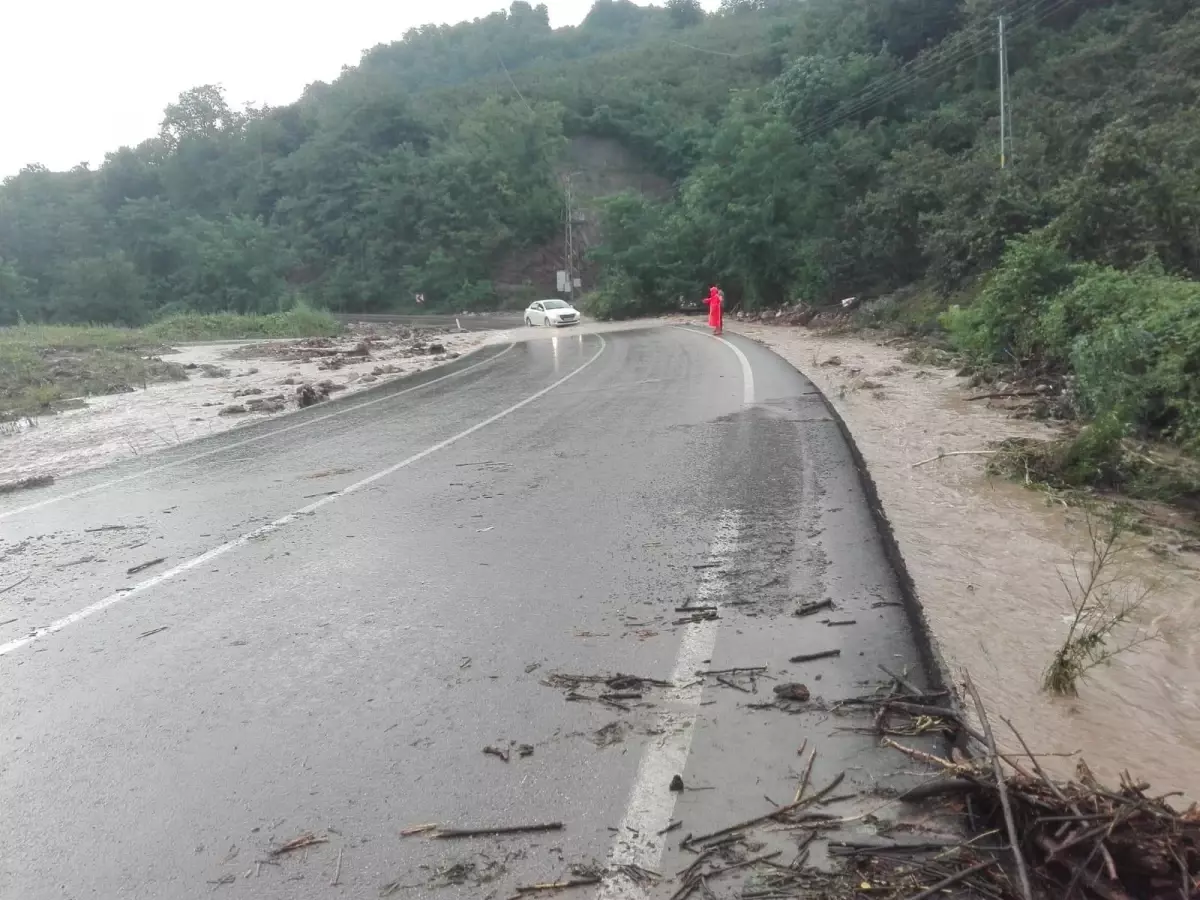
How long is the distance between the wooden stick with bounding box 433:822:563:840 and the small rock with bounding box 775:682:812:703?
1.32 m

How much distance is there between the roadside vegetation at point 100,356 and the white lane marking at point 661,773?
17.8 meters

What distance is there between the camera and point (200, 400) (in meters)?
20.0

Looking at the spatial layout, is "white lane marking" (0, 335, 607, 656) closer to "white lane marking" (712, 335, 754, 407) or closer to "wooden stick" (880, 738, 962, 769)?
→ "white lane marking" (712, 335, 754, 407)

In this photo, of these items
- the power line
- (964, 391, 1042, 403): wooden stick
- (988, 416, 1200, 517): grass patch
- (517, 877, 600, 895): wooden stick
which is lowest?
(517, 877, 600, 895): wooden stick

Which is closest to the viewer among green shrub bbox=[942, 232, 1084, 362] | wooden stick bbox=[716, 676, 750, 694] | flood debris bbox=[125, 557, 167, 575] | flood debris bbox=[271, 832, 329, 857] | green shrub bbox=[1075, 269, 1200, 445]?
flood debris bbox=[271, 832, 329, 857]

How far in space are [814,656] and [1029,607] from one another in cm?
144

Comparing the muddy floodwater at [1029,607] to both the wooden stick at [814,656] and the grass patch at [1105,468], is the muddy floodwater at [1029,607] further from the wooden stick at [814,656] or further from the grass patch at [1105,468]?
the wooden stick at [814,656]

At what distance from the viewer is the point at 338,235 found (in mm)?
76375

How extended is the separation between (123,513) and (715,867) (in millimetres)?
7712

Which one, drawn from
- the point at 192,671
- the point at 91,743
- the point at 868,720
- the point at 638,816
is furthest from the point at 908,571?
the point at 91,743

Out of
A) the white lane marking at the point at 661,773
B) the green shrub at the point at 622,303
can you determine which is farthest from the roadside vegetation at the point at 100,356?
the white lane marking at the point at 661,773

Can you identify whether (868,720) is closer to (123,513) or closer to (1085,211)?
(123,513)

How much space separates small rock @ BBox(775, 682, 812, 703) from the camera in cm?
409

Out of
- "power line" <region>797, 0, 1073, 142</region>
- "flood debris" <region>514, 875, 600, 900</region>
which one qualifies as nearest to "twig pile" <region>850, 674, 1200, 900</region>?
"flood debris" <region>514, 875, 600, 900</region>
